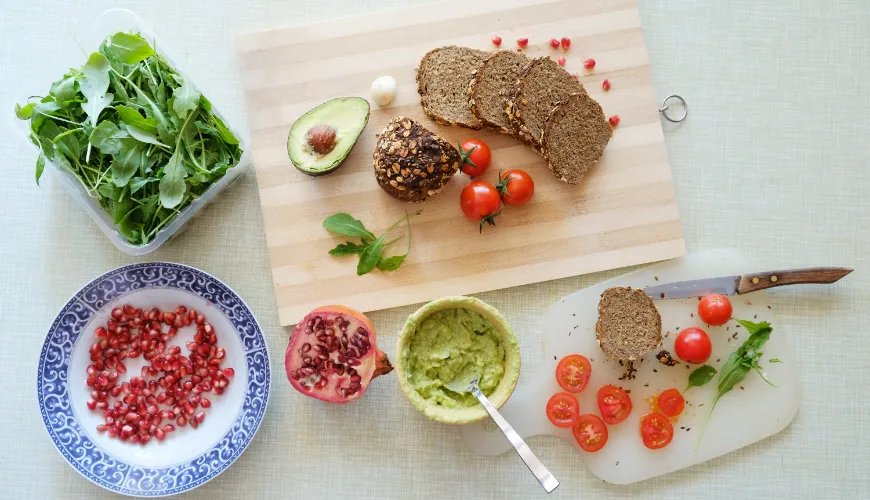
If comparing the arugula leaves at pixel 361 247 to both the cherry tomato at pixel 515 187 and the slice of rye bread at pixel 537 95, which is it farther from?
the slice of rye bread at pixel 537 95

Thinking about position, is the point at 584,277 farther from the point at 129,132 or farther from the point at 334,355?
the point at 129,132

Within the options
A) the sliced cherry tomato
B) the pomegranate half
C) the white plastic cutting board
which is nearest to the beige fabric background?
the white plastic cutting board

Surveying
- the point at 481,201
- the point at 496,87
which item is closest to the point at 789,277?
the point at 481,201

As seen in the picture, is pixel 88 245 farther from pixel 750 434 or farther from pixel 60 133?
pixel 750 434

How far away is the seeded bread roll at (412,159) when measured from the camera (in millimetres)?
2502

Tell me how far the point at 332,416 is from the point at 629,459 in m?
1.21

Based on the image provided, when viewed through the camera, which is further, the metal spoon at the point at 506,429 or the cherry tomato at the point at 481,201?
the cherry tomato at the point at 481,201

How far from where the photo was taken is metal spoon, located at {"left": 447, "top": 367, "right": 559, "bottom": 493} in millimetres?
2295

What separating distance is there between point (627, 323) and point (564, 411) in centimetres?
42

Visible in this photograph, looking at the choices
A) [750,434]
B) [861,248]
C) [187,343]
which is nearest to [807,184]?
[861,248]

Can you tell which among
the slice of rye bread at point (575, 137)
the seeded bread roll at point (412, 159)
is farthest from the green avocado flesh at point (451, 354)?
the slice of rye bread at point (575, 137)

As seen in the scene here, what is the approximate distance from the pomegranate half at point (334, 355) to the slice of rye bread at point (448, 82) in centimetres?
89

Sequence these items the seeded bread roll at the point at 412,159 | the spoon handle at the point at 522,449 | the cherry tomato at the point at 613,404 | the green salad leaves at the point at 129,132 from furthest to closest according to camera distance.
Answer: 1. the cherry tomato at the point at 613,404
2. the seeded bread roll at the point at 412,159
3. the green salad leaves at the point at 129,132
4. the spoon handle at the point at 522,449

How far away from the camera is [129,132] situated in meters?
2.40
